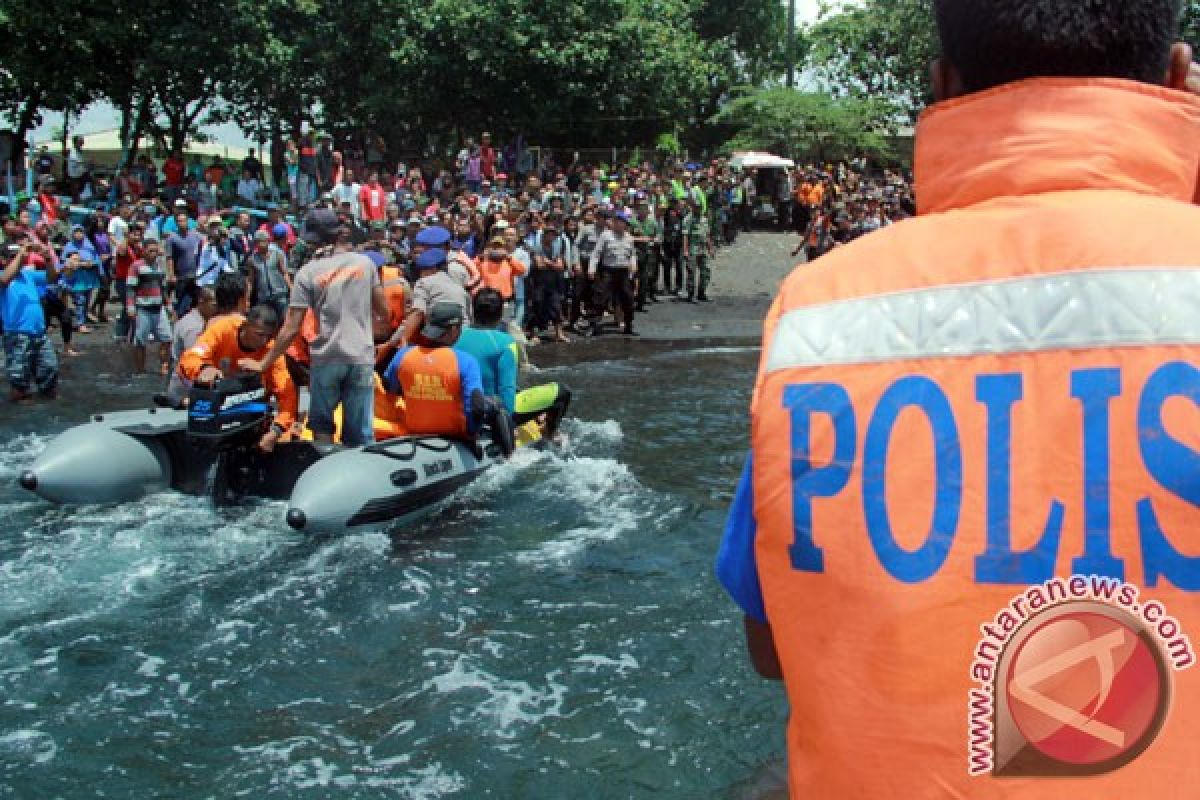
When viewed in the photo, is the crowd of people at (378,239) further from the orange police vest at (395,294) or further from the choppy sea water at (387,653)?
the choppy sea water at (387,653)

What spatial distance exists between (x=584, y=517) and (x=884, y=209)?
1544 cm

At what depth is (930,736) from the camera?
1304 millimetres

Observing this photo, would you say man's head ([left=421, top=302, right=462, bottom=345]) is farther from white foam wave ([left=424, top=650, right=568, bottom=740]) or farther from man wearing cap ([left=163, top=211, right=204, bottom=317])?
man wearing cap ([left=163, top=211, right=204, bottom=317])

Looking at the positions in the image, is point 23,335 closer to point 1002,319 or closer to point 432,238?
point 432,238

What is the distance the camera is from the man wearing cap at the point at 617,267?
717 inches

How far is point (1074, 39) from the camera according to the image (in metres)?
1.37

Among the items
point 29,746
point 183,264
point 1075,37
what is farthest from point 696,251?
point 1075,37

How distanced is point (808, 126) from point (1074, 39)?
1313 inches

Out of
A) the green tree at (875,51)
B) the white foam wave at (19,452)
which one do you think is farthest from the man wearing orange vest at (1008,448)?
the green tree at (875,51)

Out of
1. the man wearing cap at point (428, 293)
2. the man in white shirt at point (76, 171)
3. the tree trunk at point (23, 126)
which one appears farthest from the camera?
the tree trunk at point (23, 126)

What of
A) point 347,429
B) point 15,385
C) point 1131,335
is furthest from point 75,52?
point 1131,335

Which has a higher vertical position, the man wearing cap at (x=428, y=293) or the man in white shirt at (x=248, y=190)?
the man in white shirt at (x=248, y=190)

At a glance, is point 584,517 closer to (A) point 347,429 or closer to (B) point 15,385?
(A) point 347,429

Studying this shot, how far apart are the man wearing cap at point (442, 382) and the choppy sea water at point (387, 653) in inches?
25.1
